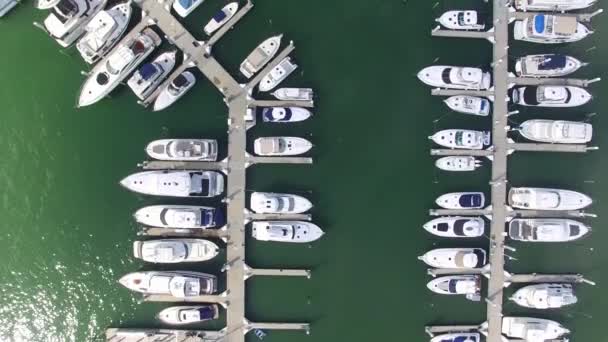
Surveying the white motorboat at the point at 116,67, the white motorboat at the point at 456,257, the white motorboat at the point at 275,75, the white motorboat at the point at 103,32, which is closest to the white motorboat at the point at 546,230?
the white motorboat at the point at 456,257

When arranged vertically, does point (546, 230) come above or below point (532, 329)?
above

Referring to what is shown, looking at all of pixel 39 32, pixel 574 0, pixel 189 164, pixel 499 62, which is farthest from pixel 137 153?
pixel 574 0

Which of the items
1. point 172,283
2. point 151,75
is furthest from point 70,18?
point 172,283

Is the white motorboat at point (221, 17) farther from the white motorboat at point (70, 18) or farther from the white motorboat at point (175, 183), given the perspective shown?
the white motorboat at point (175, 183)

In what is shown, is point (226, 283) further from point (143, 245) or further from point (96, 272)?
point (96, 272)

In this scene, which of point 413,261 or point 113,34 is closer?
point 113,34

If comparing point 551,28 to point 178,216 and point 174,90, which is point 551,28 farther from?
point 178,216
